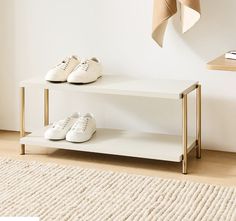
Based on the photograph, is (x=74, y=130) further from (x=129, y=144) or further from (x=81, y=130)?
(x=129, y=144)

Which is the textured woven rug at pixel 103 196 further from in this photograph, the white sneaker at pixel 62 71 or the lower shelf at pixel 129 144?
the white sneaker at pixel 62 71

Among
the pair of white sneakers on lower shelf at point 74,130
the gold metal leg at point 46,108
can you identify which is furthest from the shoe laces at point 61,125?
the gold metal leg at point 46,108

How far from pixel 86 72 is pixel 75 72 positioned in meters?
0.06

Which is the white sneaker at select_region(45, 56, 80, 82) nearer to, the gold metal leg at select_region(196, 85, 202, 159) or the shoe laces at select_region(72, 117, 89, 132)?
the shoe laces at select_region(72, 117, 89, 132)

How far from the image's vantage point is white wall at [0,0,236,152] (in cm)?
331

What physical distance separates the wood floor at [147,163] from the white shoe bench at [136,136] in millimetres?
67

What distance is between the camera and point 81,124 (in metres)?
3.24

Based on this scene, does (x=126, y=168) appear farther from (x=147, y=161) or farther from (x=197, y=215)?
(x=197, y=215)

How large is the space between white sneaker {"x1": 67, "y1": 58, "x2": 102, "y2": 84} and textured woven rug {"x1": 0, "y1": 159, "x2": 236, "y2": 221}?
433 mm

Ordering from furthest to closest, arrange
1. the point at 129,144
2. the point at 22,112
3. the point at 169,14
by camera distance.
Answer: the point at 22,112 → the point at 129,144 → the point at 169,14

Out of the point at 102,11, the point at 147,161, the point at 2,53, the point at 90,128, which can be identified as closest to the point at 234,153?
the point at 147,161

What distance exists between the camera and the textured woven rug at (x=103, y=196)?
8.13 feet

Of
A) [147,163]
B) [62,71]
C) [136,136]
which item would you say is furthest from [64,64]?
[147,163]

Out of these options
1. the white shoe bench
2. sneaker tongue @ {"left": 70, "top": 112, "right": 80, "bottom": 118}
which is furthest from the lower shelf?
sneaker tongue @ {"left": 70, "top": 112, "right": 80, "bottom": 118}
